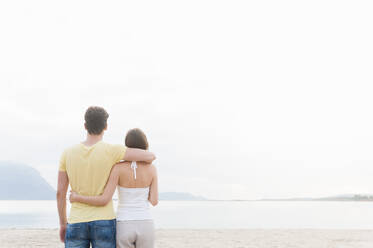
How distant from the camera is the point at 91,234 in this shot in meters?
3.49

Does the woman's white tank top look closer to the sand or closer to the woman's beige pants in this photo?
the woman's beige pants

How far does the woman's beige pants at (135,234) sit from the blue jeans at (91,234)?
10 cm

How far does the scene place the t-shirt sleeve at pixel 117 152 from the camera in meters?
3.53

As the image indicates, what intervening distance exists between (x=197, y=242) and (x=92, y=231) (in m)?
9.15

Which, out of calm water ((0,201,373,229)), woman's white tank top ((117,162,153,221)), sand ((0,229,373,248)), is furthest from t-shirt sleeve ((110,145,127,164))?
calm water ((0,201,373,229))

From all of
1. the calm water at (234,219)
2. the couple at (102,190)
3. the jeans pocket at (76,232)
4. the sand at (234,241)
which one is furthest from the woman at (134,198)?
the calm water at (234,219)

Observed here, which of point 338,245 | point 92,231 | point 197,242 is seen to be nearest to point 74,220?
point 92,231

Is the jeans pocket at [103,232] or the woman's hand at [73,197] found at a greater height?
the woman's hand at [73,197]

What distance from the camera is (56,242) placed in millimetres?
12102

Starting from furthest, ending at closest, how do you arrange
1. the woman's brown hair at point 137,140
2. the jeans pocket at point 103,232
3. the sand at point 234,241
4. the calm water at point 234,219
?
the calm water at point 234,219, the sand at point 234,241, the woman's brown hair at point 137,140, the jeans pocket at point 103,232

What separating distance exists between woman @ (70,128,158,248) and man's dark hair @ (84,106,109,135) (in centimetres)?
32

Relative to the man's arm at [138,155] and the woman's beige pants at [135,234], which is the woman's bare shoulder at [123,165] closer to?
the man's arm at [138,155]

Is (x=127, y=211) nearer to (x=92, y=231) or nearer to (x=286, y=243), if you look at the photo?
(x=92, y=231)

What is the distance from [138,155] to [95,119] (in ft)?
1.51
